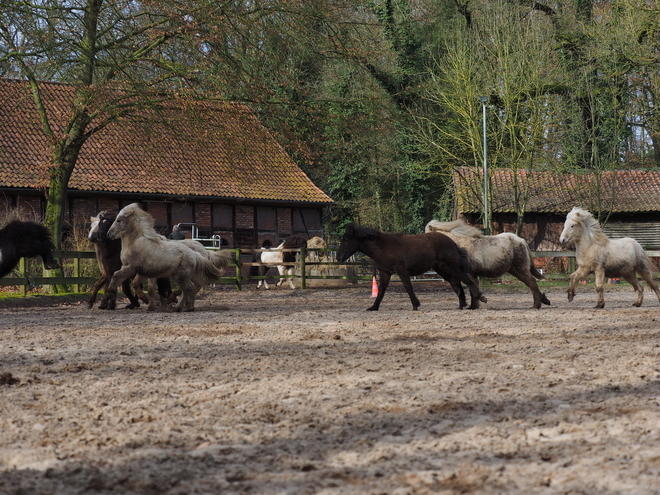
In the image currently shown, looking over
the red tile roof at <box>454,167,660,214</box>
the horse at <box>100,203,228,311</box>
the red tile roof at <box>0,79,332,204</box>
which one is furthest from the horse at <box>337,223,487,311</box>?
the red tile roof at <box>454,167,660,214</box>

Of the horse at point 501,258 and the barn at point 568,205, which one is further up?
the barn at point 568,205

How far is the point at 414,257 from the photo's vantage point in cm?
1491

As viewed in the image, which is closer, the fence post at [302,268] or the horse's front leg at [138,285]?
the horse's front leg at [138,285]

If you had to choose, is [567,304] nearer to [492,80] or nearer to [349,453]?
[349,453]

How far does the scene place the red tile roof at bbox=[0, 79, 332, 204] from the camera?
1888 centimetres

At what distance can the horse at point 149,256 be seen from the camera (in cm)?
1410

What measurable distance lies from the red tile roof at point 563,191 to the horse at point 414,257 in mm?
19486

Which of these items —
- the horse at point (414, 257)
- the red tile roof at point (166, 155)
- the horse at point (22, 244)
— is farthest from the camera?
the red tile roof at point (166, 155)

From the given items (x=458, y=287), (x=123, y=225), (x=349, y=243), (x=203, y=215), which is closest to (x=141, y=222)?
(x=123, y=225)

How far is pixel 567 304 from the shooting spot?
1638 cm

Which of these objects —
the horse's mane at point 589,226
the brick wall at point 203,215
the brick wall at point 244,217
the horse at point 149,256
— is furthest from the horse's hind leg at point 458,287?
the brick wall at point 244,217

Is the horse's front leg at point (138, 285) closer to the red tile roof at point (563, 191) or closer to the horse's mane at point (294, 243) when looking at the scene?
the horse's mane at point (294, 243)

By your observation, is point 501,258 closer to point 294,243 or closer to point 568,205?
point 294,243

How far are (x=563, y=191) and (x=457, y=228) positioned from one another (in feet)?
82.7
